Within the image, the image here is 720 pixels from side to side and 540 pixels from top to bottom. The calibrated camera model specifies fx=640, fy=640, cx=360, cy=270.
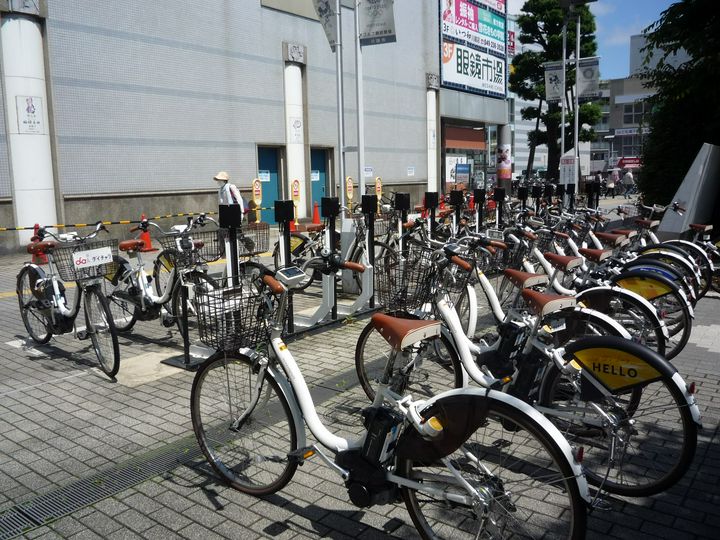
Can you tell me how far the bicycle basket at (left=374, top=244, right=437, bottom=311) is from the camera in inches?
164

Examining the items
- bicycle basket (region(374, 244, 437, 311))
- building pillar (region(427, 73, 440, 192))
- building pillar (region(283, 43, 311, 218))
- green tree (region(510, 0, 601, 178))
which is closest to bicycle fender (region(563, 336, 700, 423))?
bicycle basket (region(374, 244, 437, 311))

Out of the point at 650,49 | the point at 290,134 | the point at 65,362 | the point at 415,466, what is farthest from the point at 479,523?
the point at 290,134

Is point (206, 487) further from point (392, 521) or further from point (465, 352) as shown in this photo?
point (465, 352)

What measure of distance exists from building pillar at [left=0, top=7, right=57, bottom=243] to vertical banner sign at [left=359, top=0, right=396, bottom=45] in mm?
7552

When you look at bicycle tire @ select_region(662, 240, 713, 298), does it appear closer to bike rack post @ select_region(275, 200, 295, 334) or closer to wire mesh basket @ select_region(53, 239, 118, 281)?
bike rack post @ select_region(275, 200, 295, 334)

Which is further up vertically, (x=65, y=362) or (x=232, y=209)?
(x=232, y=209)

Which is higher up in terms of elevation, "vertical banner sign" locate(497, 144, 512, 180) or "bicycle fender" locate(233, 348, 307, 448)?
"vertical banner sign" locate(497, 144, 512, 180)

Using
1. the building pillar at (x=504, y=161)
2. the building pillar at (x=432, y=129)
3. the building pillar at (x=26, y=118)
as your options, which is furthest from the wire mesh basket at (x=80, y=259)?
Answer: the building pillar at (x=504, y=161)

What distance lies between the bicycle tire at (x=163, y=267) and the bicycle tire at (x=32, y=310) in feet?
3.79

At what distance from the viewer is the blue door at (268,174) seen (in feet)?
59.8

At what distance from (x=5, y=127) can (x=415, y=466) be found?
41.6 ft

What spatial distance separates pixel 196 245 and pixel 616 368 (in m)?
4.24

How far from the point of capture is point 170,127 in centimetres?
1543

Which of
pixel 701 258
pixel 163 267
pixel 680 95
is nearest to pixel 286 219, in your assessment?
pixel 163 267
